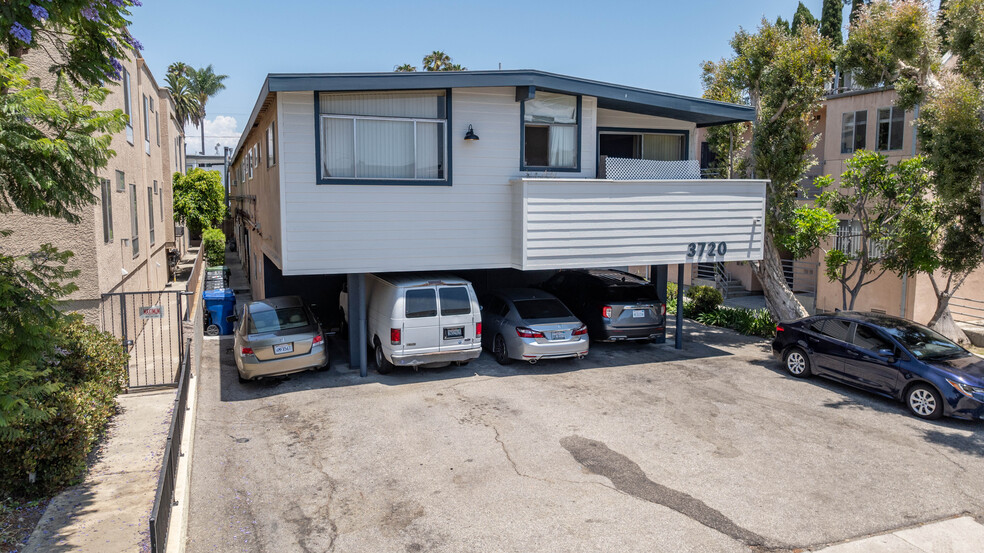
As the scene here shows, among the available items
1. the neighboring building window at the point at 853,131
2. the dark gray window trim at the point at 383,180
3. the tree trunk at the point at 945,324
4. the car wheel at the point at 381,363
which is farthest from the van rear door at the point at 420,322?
the neighboring building window at the point at 853,131

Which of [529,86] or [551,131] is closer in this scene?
[529,86]

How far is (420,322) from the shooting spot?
11836mm

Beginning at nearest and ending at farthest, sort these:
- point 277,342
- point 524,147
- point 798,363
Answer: point 277,342 < point 798,363 < point 524,147

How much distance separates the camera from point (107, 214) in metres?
13.7

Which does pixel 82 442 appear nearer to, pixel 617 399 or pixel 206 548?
pixel 206 548

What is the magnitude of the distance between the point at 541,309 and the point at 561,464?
534 centimetres

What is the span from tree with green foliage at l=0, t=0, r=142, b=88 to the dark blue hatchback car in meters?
11.8

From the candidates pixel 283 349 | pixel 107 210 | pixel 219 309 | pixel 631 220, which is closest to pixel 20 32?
pixel 283 349

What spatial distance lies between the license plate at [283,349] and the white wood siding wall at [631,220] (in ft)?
14.5

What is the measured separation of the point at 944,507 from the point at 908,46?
10709 mm

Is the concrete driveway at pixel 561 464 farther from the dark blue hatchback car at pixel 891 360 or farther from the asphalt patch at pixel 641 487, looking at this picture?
the dark blue hatchback car at pixel 891 360

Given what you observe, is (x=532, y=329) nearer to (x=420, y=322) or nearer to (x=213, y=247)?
(x=420, y=322)

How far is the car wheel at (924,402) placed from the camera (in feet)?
33.2

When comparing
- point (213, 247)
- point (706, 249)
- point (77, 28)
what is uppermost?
point (77, 28)
